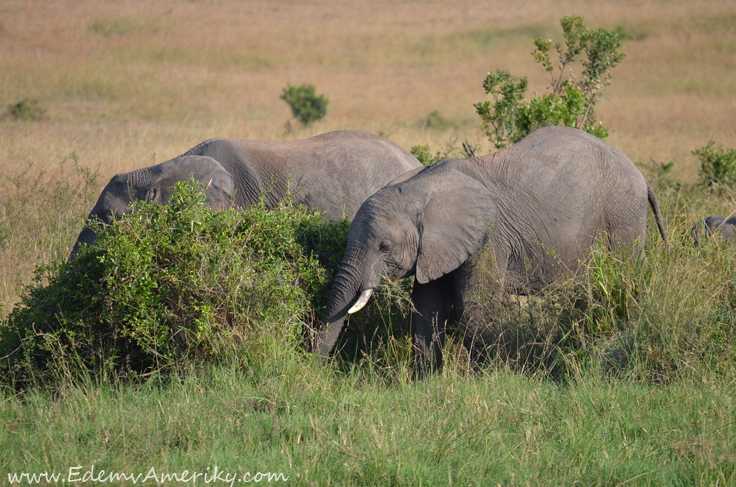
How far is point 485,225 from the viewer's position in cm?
580

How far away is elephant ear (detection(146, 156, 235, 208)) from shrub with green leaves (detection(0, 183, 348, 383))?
84.7 inches

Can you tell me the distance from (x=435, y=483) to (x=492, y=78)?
7538mm

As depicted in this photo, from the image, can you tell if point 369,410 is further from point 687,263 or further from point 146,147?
point 146,147

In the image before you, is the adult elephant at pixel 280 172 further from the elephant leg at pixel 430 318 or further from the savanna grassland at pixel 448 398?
the elephant leg at pixel 430 318

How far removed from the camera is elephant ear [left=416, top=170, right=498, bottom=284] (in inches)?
222

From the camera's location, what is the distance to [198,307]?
17.0 ft

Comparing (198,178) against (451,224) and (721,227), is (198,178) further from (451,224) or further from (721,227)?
(721,227)

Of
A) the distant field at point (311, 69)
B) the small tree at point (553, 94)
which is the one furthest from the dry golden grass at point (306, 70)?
the small tree at point (553, 94)

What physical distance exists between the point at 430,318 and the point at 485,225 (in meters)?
0.93

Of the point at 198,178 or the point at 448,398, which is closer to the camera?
the point at 448,398

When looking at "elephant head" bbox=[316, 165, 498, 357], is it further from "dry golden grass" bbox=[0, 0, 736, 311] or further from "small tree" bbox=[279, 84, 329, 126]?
"small tree" bbox=[279, 84, 329, 126]

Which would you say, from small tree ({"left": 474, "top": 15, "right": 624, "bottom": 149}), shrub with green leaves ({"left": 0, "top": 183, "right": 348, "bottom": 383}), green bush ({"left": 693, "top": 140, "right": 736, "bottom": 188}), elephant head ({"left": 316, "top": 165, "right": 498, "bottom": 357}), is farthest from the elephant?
shrub with green leaves ({"left": 0, "top": 183, "right": 348, "bottom": 383})

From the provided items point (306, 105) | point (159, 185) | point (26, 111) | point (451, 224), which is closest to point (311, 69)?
point (306, 105)

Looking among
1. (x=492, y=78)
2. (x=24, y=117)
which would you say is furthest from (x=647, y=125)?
(x=24, y=117)
